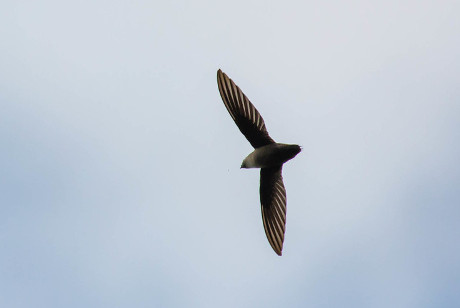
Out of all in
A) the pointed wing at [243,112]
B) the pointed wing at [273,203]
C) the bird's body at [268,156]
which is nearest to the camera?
the bird's body at [268,156]

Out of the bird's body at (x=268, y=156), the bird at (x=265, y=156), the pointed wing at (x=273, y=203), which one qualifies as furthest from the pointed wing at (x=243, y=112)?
the pointed wing at (x=273, y=203)

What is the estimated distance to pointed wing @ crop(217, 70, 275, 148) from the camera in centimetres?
557

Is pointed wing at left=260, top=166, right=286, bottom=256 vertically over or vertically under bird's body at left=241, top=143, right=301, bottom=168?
under

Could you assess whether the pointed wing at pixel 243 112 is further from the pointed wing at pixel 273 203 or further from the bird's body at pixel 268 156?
the pointed wing at pixel 273 203

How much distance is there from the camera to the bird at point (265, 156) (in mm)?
5508

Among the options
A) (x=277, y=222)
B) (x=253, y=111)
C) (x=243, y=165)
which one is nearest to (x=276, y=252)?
(x=277, y=222)

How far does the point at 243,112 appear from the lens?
562 centimetres

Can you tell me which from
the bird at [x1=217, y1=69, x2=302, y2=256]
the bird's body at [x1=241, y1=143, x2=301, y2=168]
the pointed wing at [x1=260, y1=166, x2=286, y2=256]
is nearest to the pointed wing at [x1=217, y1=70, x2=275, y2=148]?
the bird at [x1=217, y1=69, x2=302, y2=256]

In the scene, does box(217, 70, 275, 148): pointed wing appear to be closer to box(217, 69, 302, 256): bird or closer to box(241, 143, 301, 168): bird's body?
box(217, 69, 302, 256): bird

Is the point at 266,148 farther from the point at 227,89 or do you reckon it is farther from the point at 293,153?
the point at 227,89

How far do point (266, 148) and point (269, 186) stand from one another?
516 mm

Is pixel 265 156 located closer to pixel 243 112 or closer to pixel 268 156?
pixel 268 156

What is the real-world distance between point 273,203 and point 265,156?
2.00 feet

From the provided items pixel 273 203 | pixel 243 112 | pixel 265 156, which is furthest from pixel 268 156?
pixel 273 203
